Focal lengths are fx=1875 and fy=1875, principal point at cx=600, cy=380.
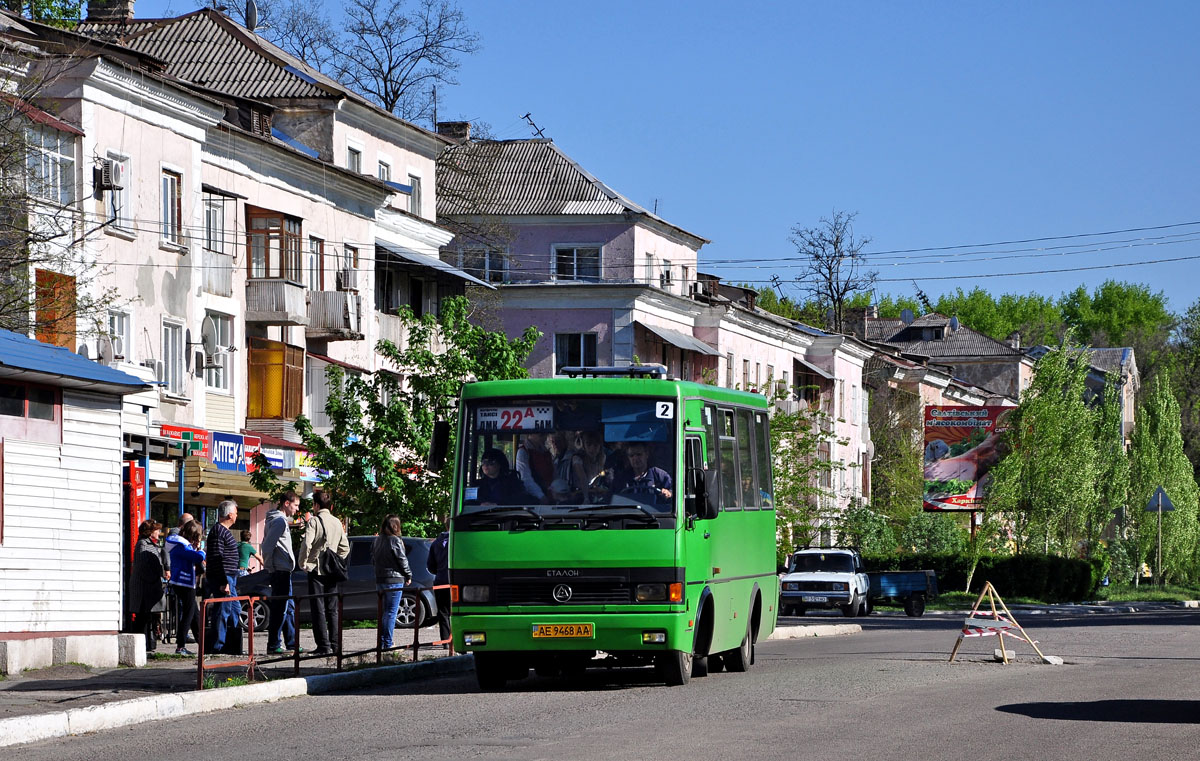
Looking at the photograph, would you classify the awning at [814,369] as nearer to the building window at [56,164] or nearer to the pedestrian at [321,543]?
the building window at [56,164]

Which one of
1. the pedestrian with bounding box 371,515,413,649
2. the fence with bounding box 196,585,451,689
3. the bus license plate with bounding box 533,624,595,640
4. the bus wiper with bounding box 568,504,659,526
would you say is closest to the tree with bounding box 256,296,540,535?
the pedestrian with bounding box 371,515,413,649

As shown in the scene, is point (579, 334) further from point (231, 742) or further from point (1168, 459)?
point (231, 742)

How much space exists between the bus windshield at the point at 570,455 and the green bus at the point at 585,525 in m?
0.01

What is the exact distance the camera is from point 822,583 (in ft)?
151

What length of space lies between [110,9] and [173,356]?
16.6 m

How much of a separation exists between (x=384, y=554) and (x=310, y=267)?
26103mm

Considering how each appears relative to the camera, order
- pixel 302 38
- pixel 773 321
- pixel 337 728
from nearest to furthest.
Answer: pixel 337 728 → pixel 302 38 → pixel 773 321

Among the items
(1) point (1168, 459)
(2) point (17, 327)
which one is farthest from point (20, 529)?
(1) point (1168, 459)

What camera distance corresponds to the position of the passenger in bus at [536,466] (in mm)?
18109

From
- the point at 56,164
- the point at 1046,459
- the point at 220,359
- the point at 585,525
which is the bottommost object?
the point at 585,525

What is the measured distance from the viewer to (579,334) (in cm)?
6644

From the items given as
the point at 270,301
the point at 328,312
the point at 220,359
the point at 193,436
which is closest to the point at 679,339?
the point at 328,312

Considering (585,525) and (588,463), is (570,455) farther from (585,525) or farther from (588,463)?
(585,525)

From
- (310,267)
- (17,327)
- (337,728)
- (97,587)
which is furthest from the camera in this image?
(310,267)
